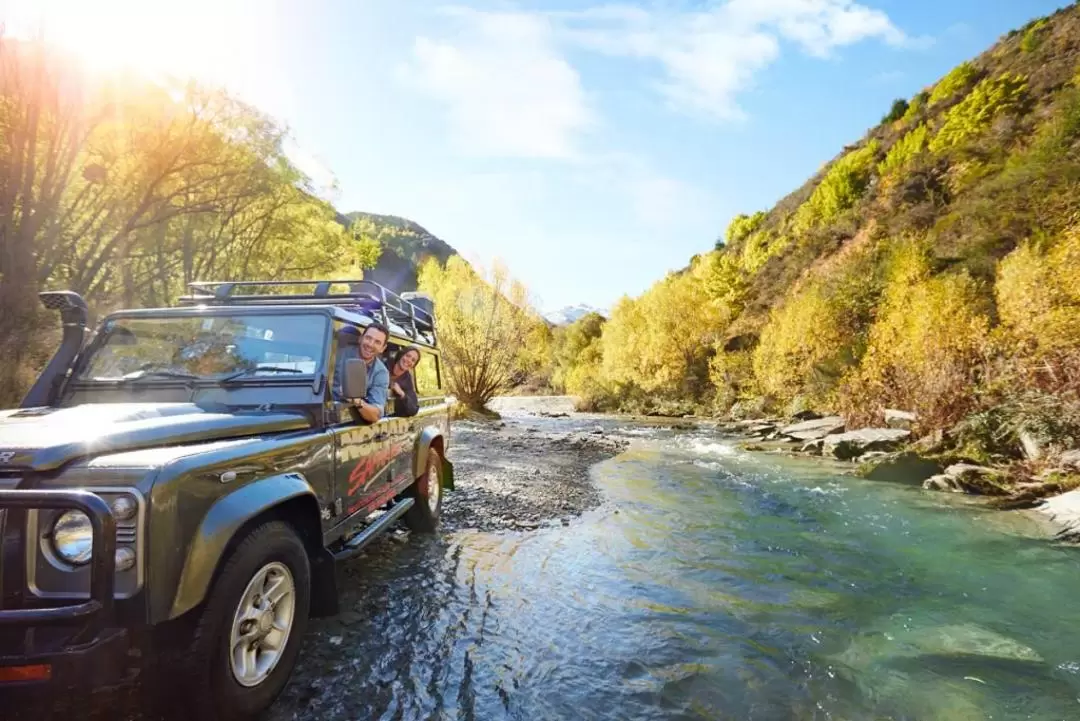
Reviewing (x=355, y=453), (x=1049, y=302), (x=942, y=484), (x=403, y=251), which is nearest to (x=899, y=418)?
(x=1049, y=302)

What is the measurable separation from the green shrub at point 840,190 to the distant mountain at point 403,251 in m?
60.6

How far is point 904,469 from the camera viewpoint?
1134 centimetres

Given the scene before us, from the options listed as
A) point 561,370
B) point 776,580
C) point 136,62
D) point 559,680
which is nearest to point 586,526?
point 776,580

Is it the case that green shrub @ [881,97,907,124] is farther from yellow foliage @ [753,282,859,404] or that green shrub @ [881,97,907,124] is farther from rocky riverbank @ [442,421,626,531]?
rocky riverbank @ [442,421,626,531]

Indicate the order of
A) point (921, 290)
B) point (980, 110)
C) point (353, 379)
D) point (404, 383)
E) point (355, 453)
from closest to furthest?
point (353, 379) → point (355, 453) → point (404, 383) → point (921, 290) → point (980, 110)

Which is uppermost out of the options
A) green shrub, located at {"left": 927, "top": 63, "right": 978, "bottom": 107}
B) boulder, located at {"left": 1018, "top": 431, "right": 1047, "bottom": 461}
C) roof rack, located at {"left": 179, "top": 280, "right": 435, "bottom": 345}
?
green shrub, located at {"left": 927, "top": 63, "right": 978, "bottom": 107}

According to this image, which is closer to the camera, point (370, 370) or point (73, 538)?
point (73, 538)

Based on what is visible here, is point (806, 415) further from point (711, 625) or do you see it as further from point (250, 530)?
point (250, 530)

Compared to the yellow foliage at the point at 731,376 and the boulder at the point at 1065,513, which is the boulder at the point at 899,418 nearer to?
the boulder at the point at 1065,513

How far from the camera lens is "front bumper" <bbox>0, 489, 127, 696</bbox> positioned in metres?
2.10

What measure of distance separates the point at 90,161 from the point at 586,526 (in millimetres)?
19328

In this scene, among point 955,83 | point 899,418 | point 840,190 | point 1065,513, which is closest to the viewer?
point 1065,513

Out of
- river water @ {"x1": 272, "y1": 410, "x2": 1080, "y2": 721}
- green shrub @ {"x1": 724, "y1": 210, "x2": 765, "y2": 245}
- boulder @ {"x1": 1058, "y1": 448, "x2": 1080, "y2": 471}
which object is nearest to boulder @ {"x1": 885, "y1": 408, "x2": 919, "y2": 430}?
boulder @ {"x1": 1058, "y1": 448, "x2": 1080, "y2": 471}

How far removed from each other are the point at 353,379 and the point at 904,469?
1166 centimetres
